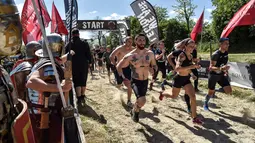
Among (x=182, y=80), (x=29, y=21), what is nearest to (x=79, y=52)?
(x=29, y=21)

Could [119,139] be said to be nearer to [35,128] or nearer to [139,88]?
[139,88]

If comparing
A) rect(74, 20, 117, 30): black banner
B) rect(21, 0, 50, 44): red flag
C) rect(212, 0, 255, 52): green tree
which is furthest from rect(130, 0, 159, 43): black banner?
rect(212, 0, 255, 52): green tree

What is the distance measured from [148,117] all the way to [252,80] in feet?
14.1

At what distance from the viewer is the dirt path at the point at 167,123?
455 cm

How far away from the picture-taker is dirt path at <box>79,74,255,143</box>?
4.55 m

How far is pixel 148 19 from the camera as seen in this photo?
812 centimetres

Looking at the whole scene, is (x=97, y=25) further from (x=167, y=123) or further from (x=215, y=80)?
(x=167, y=123)

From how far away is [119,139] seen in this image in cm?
447

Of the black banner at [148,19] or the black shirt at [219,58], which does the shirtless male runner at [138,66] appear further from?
the black banner at [148,19]

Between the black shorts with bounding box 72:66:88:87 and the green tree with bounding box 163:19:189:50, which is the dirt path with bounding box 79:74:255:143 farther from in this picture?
the green tree with bounding box 163:19:189:50

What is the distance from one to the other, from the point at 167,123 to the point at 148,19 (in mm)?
3955

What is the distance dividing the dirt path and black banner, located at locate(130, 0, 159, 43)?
209 centimetres

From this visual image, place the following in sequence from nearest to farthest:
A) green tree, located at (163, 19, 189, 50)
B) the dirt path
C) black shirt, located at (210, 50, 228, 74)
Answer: the dirt path → black shirt, located at (210, 50, 228, 74) → green tree, located at (163, 19, 189, 50)

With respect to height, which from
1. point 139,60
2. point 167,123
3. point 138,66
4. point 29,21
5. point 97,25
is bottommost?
point 167,123
